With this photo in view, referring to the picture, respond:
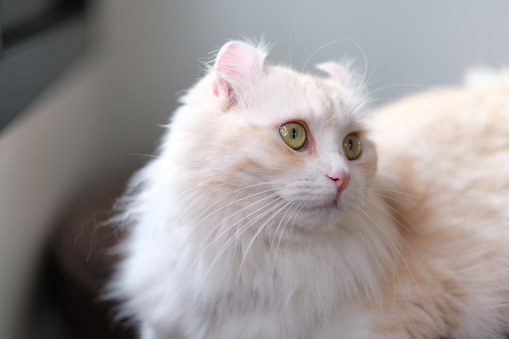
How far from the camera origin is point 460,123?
1.32 m

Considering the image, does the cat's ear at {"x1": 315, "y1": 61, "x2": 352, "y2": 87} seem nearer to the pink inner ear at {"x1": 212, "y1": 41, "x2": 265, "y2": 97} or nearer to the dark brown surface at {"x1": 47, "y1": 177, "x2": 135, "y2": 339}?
the pink inner ear at {"x1": 212, "y1": 41, "x2": 265, "y2": 97}

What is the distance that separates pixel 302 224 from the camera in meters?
0.97

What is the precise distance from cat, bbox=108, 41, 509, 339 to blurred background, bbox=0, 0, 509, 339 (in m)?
0.18

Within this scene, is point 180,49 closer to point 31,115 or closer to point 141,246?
point 31,115

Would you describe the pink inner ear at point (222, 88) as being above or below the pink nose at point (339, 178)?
above

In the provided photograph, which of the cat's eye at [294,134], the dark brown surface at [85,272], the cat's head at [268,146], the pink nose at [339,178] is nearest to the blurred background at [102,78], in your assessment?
the dark brown surface at [85,272]

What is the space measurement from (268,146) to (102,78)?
5.38ft

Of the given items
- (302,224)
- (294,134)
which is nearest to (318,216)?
(302,224)

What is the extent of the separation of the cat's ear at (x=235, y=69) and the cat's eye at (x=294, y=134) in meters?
0.12

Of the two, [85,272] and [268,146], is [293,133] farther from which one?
[85,272]

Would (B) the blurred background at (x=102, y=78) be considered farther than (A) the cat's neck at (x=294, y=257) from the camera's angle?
Yes

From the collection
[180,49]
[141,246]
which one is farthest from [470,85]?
[180,49]

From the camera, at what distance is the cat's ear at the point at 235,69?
101 cm

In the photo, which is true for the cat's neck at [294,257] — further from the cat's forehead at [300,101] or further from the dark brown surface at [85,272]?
the dark brown surface at [85,272]
